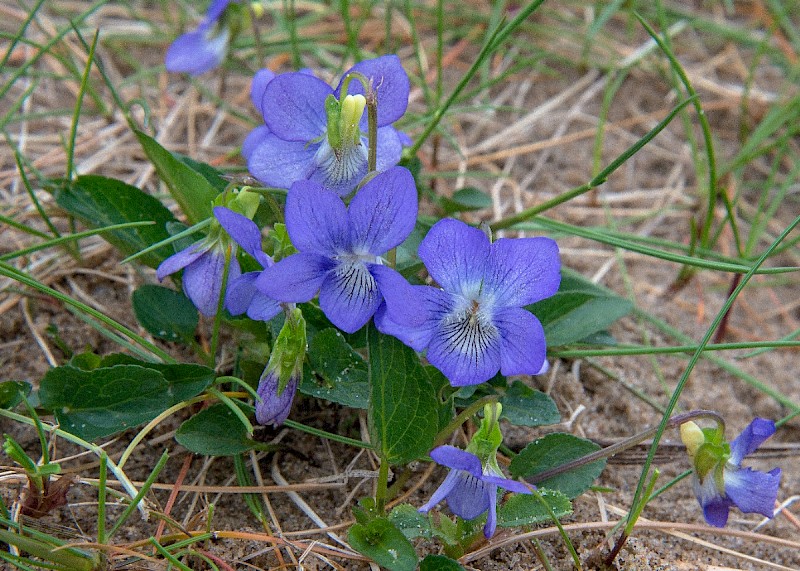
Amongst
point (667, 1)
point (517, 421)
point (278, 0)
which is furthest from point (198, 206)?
point (667, 1)

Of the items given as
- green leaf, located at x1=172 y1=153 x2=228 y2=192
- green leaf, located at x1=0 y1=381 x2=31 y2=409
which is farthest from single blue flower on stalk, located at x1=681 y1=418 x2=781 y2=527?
green leaf, located at x1=0 y1=381 x2=31 y2=409

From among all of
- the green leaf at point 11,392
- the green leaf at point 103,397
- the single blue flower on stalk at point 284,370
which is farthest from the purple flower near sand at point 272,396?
the green leaf at point 11,392

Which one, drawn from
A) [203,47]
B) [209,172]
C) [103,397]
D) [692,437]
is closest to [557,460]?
[692,437]

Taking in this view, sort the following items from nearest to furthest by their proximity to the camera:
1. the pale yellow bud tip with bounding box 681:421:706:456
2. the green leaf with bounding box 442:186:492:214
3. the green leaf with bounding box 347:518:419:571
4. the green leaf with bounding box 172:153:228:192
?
the green leaf with bounding box 347:518:419:571 → the pale yellow bud tip with bounding box 681:421:706:456 → the green leaf with bounding box 172:153:228:192 → the green leaf with bounding box 442:186:492:214

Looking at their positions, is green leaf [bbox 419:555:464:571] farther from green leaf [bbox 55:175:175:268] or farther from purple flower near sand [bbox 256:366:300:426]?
green leaf [bbox 55:175:175:268]

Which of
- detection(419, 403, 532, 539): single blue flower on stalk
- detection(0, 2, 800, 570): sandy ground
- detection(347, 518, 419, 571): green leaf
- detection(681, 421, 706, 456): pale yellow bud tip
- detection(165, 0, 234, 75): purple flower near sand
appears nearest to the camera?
detection(419, 403, 532, 539): single blue flower on stalk

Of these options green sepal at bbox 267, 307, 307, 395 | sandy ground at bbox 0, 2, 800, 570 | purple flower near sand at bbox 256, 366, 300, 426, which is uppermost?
green sepal at bbox 267, 307, 307, 395

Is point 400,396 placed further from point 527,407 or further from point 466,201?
point 466,201
